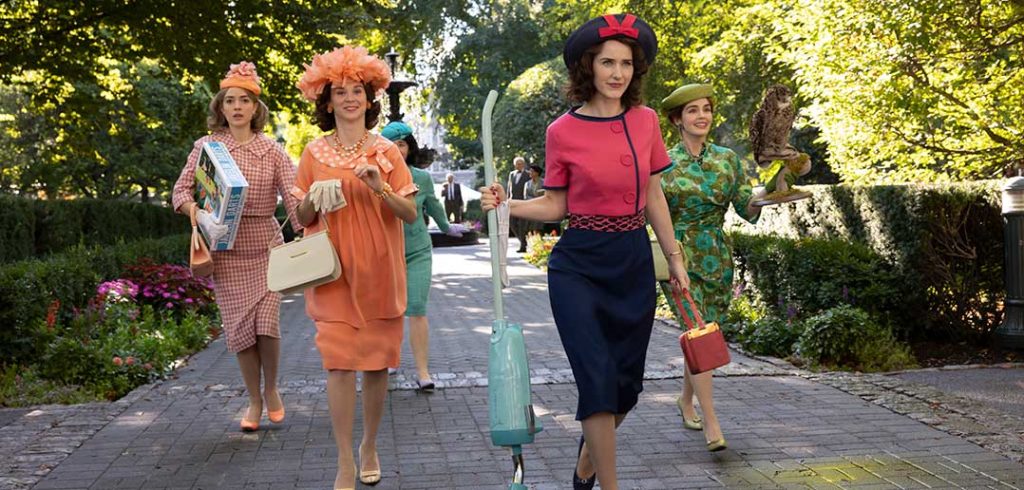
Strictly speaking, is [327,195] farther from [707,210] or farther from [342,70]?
[707,210]

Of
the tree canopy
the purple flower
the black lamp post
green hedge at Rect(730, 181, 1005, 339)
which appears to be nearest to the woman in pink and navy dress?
green hedge at Rect(730, 181, 1005, 339)

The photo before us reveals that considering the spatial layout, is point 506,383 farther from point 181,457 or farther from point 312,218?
point 181,457

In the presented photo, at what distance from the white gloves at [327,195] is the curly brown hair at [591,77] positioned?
1.04 meters

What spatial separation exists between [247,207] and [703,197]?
8.13 feet

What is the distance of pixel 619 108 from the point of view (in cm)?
457

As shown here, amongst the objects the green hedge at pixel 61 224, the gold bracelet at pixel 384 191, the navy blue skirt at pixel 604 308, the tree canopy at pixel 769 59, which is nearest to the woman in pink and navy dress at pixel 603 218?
the navy blue skirt at pixel 604 308

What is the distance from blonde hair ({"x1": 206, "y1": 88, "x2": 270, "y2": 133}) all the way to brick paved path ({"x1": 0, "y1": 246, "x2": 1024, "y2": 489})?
1.72 metres

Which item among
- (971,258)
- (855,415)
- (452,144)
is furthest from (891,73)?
(452,144)

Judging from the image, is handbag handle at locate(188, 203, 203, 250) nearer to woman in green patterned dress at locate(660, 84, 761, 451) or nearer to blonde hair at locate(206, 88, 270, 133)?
blonde hair at locate(206, 88, 270, 133)

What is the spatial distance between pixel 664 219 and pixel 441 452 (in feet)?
6.50

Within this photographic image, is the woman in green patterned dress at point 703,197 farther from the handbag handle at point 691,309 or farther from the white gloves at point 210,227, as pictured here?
the white gloves at point 210,227

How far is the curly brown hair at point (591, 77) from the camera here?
4.48 metres

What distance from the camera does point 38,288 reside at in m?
9.02

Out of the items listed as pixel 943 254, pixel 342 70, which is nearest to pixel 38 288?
pixel 342 70
